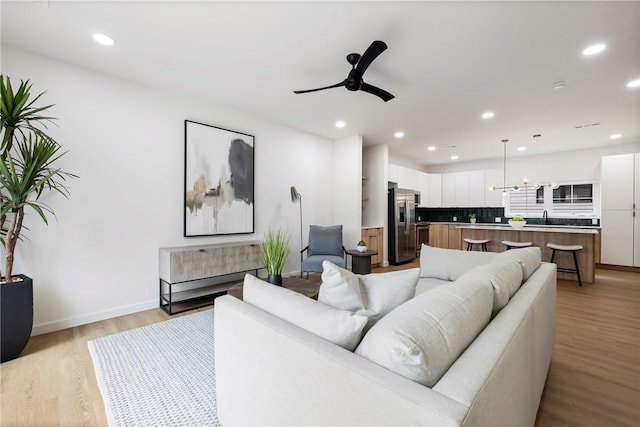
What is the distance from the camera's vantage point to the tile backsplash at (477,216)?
6.33 metres

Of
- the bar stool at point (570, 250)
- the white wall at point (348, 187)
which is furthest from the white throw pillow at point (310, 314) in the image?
the bar stool at point (570, 250)

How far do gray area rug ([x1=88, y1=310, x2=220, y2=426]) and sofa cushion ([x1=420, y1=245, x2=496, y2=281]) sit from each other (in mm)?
2173

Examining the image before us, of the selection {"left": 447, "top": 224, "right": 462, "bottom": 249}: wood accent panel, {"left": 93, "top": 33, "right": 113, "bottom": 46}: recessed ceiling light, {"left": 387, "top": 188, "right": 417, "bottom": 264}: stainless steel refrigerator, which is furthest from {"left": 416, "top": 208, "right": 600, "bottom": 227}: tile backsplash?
{"left": 93, "top": 33, "right": 113, "bottom": 46}: recessed ceiling light

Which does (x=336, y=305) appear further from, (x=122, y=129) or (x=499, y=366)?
(x=122, y=129)

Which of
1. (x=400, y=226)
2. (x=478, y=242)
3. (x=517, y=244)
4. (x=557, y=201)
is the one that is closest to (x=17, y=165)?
(x=400, y=226)

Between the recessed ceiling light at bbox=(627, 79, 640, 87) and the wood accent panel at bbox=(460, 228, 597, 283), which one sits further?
the wood accent panel at bbox=(460, 228, 597, 283)

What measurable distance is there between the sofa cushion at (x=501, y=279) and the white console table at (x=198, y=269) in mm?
2879

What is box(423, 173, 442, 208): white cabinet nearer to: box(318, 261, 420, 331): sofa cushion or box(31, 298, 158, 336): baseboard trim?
box(31, 298, 158, 336): baseboard trim

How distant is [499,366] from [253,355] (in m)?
0.86

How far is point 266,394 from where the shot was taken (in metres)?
1.05

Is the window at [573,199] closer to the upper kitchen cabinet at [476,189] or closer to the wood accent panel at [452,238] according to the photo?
the upper kitchen cabinet at [476,189]

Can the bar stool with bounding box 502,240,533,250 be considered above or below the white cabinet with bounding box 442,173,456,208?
below

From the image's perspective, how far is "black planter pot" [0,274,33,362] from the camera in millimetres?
2113

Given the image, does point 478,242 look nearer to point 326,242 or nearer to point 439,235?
point 439,235
